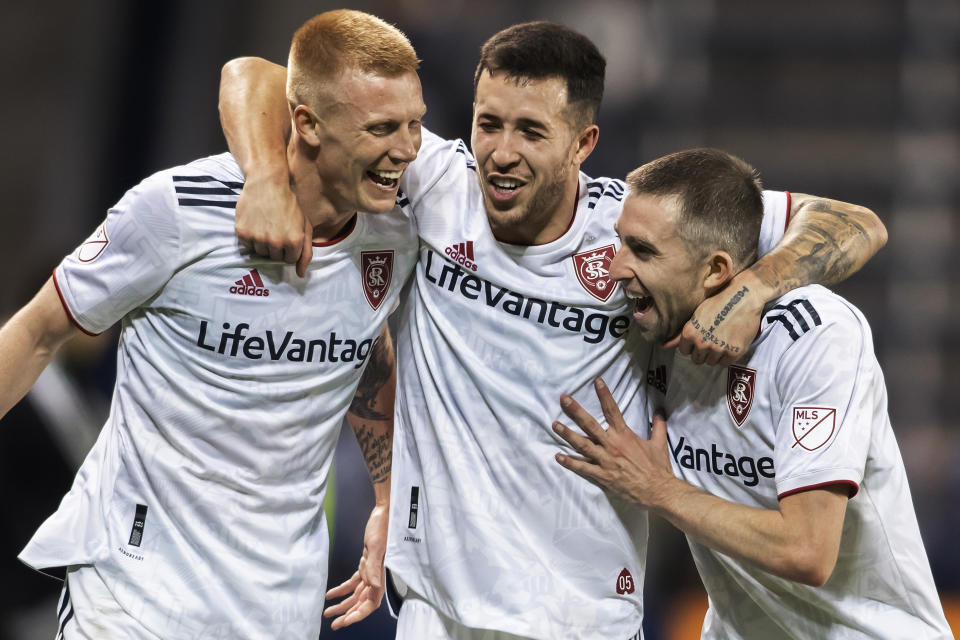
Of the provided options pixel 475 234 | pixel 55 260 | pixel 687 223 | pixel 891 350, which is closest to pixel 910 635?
pixel 687 223

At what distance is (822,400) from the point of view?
9.30ft

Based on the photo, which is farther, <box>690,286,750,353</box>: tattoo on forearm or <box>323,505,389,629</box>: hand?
<box>323,505,389,629</box>: hand

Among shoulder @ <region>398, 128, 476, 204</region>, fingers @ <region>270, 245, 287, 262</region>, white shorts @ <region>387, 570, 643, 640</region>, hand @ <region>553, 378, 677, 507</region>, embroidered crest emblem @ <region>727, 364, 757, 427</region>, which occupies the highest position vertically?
shoulder @ <region>398, 128, 476, 204</region>

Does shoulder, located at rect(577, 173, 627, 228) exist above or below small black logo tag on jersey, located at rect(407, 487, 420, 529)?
above

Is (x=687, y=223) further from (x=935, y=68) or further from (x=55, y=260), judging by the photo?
(x=935, y=68)

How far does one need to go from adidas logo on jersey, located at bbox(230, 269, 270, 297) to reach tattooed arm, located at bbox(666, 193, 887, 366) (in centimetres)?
118

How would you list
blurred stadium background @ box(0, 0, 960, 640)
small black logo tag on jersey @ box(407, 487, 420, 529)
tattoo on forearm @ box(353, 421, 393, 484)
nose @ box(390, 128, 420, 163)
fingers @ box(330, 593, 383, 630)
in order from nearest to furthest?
1. nose @ box(390, 128, 420, 163)
2. small black logo tag on jersey @ box(407, 487, 420, 529)
3. fingers @ box(330, 593, 383, 630)
4. tattoo on forearm @ box(353, 421, 393, 484)
5. blurred stadium background @ box(0, 0, 960, 640)

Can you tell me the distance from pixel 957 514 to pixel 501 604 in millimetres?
5718

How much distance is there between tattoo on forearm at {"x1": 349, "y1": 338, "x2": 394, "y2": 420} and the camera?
11.6 feet

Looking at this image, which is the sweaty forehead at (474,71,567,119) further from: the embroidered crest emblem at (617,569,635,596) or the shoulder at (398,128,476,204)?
the embroidered crest emblem at (617,569,635,596)

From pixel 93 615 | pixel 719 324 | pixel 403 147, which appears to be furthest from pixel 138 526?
pixel 719 324

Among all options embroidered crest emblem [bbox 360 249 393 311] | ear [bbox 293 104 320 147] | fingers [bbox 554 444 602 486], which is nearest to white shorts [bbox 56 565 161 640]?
embroidered crest emblem [bbox 360 249 393 311]

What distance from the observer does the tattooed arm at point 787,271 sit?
291 cm

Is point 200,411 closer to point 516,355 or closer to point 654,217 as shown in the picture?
point 516,355
